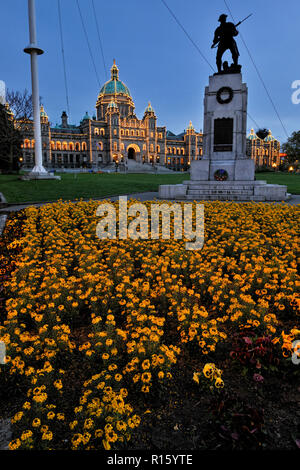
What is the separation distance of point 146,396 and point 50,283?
2622mm

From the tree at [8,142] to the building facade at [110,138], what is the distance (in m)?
62.6

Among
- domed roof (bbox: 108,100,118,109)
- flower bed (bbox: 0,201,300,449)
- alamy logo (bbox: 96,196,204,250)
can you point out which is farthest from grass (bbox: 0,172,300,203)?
domed roof (bbox: 108,100,118,109)

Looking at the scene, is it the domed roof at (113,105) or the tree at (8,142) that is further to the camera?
the domed roof at (113,105)

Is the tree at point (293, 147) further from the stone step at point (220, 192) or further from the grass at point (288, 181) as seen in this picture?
the stone step at point (220, 192)

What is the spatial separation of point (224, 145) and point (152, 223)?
1009cm

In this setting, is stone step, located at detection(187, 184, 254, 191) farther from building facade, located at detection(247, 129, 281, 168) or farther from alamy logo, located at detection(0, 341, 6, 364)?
building facade, located at detection(247, 129, 281, 168)

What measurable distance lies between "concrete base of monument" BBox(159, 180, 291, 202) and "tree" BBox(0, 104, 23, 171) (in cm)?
2596

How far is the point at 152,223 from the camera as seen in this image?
9.25 meters

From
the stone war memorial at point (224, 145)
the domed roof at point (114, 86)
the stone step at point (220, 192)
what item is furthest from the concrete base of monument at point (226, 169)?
the domed roof at point (114, 86)

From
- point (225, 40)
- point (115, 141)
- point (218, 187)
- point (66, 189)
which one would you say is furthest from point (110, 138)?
point (218, 187)

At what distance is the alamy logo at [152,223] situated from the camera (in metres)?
7.72

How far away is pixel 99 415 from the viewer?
7.84 feet

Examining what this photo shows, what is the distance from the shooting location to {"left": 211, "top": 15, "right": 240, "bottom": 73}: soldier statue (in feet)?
52.6

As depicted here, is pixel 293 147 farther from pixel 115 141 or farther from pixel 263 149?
pixel 263 149
